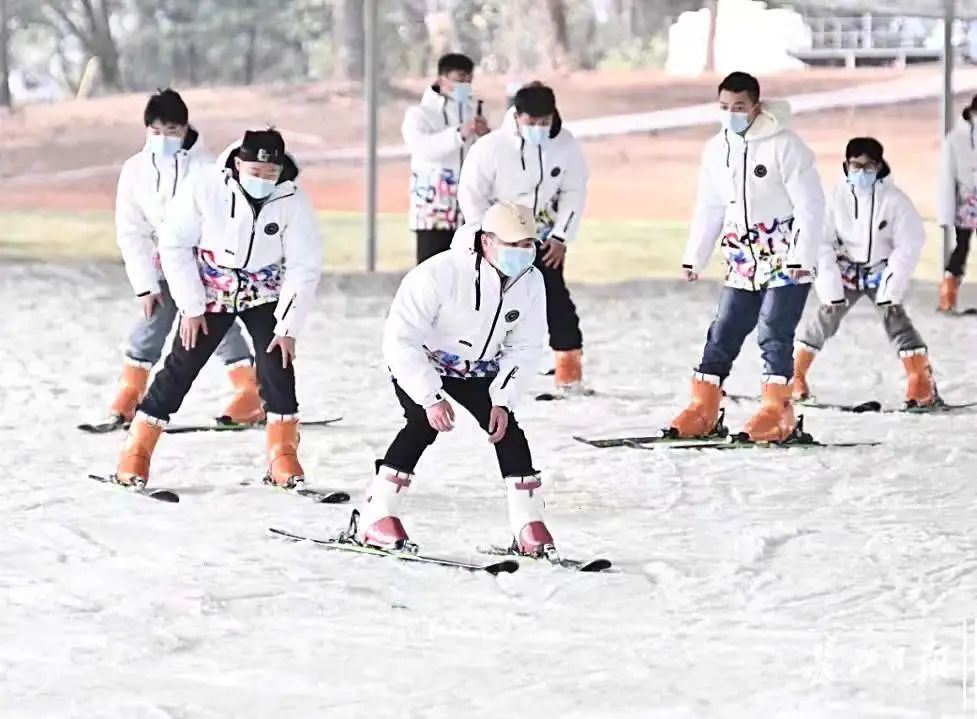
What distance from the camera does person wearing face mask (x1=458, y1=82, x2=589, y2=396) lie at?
6.72m

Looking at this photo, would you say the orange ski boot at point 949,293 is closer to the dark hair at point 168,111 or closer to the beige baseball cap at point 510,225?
the dark hair at point 168,111

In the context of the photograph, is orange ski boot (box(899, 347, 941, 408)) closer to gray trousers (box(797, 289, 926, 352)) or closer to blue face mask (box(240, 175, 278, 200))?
gray trousers (box(797, 289, 926, 352))

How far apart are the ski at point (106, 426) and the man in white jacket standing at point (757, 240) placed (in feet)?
6.42

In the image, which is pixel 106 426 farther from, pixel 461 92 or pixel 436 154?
pixel 461 92

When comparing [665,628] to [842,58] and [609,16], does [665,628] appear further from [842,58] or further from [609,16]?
[609,16]

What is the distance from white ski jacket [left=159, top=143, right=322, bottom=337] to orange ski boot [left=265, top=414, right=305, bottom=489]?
1.11ft

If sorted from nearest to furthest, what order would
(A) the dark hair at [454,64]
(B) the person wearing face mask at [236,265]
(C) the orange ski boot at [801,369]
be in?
1. (B) the person wearing face mask at [236,265]
2. (C) the orange ski boot at [801,369]
3. (A) the dark hair at [454,64]

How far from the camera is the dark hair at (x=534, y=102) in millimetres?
6652

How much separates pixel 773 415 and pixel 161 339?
2.16 meters

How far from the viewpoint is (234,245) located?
517 cm

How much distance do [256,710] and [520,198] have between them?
386 centimetres

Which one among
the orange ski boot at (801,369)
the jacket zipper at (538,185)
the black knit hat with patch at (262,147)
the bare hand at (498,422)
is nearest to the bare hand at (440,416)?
the bare hand at (498,422)

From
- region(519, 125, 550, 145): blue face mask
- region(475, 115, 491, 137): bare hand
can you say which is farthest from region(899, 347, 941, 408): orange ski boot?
region(475, 115, 491, 137): bare hand

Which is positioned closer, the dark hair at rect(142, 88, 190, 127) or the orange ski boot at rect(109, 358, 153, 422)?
the dark hair at rect(142, 88, 190, 127)
